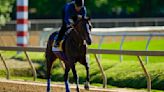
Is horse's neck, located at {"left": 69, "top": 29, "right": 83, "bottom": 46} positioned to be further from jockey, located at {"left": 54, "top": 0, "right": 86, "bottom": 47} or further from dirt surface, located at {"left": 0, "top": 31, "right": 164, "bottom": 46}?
dirt surface, located at {"left": 0, "top": 31, "right": 164, "bottom": 46}

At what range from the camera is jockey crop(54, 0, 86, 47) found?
1168 centimetres

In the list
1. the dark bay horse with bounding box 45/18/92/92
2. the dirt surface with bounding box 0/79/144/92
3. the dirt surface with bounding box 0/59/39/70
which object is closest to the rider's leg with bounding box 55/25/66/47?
the dark bay horse with bounding box 45/18/92/92

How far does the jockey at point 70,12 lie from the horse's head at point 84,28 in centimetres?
24

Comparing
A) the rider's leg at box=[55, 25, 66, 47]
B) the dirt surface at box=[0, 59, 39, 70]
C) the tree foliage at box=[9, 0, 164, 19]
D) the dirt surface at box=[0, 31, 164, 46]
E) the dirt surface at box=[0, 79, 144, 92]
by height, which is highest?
the rider's leg at box=[55, 25, 66, 47]

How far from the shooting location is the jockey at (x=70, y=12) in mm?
11680

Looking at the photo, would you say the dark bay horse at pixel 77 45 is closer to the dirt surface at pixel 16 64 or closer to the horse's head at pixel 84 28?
the horse's head at pixel 84 28

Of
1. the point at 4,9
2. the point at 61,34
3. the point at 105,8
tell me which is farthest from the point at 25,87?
the point at 105,8

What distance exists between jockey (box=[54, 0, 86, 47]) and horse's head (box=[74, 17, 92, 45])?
0.80ft

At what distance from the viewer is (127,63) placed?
15609mm

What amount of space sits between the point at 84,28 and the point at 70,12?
0.88 m

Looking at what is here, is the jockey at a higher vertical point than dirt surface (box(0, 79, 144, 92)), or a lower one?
higher

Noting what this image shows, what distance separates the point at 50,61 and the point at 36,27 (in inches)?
1222

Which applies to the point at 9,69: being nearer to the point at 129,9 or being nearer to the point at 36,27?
the point at 36,27

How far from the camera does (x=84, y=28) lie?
11.2 metres
